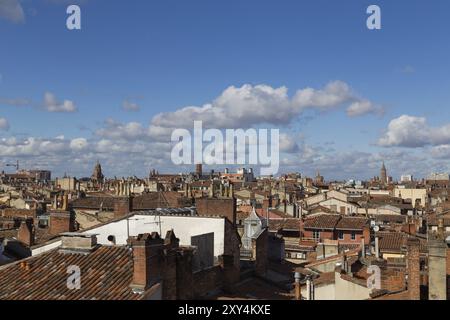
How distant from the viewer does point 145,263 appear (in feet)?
49.2

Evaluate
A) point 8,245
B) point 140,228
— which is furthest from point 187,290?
point 8,245

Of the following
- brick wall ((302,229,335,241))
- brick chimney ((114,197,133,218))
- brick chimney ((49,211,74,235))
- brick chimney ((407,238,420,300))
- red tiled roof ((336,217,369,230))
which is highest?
brick chimney ((114,197,133,218))

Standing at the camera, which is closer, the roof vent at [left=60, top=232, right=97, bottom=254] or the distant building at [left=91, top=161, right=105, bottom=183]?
the roof vent at [left=60, top=232, right=97, bottom=254]

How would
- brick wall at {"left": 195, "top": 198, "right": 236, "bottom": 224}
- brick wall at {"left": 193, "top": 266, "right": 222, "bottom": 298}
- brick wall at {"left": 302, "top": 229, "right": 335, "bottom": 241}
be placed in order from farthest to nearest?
brick wall at {"left": 302, "top": 229, "right": 335, "bottom": 241}, brick wall at {"left": 195, "top": 198, "right": 236, "bottom": 224}, brick wall at {"left": 193, "top": 266, "right": 222, "bottom": 298}

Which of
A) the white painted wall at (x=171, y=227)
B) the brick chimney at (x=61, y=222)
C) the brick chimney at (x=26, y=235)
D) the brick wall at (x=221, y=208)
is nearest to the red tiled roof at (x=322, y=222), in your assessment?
the brick wall at (x=221, y=208)

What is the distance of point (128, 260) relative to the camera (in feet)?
53.3

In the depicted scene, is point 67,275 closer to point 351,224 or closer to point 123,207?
point 123,207

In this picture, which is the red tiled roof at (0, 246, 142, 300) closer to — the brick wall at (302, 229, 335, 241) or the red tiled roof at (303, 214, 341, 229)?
the brick wall at (302, 229, 335, 241)

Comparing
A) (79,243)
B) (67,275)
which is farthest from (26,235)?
(67,275)

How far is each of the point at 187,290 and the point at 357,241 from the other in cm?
3348

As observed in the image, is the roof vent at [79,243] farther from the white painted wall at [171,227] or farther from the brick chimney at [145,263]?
the white painted wall at [171,227]

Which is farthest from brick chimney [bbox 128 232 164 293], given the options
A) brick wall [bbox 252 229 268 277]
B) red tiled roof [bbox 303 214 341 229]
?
red tiled roof [bbox 303 214 341 229]

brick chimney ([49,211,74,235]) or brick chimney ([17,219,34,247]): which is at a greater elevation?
brick chimney ([49,211,74,235])

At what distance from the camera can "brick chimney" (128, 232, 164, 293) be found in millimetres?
14867
